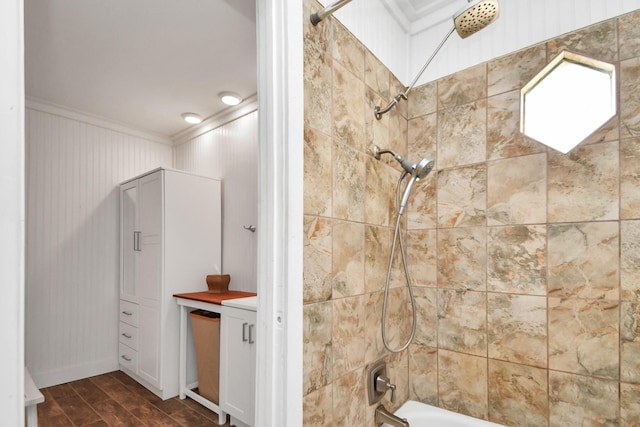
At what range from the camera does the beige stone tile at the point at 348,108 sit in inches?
51.6

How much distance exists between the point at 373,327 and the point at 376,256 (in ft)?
1.05

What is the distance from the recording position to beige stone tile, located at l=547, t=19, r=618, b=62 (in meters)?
1.36

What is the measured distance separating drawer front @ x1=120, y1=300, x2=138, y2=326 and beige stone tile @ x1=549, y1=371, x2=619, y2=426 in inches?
119

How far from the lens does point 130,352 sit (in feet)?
9.71

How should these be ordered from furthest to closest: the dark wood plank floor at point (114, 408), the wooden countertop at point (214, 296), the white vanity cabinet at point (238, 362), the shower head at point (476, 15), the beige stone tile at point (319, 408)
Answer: the wooden countertop at point (214, 296) < the dark wood plank floor at point (114, 408) < the white vanity cabinet at point (238, 362) < the shower head at point (476, 15) < the beige stone tile at point (319, 408)

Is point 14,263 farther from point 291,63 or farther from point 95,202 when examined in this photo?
point 95,202

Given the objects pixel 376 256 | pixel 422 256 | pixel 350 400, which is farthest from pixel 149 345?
pixel 422 256

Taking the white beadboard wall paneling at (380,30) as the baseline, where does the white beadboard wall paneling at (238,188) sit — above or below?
below

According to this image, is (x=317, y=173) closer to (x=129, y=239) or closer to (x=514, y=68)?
(x=514, y=68)

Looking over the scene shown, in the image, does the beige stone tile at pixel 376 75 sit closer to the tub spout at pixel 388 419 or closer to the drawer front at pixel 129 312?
the tub spout at pixel 388 419

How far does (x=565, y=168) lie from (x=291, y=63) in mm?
1246

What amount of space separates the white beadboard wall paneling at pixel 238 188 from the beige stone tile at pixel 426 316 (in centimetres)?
144

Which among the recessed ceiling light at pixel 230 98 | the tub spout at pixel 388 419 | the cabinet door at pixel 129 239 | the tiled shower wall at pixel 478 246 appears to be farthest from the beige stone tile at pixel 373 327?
the cabinet door at pixel 129 239

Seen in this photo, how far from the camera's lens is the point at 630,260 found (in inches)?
50.5
